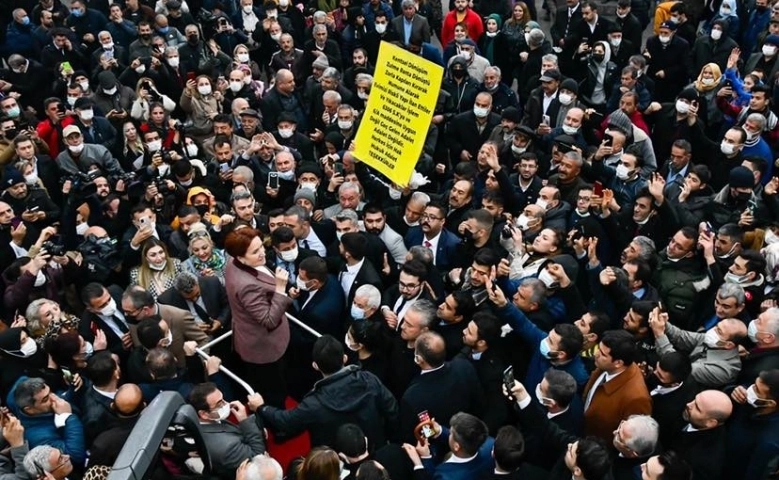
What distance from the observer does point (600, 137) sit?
30.5 ft

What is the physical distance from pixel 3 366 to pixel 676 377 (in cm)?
472

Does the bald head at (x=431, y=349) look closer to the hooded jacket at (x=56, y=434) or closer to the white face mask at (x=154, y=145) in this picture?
the hooded jacket at (x=56, y=434)

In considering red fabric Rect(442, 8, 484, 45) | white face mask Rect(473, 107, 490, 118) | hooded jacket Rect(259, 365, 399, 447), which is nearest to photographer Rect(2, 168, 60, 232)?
hooded jacket Rect(259, 365, 399, 447)

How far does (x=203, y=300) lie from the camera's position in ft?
20.3

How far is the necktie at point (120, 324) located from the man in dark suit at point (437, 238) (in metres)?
2.58

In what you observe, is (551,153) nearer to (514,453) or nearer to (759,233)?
(759,233)

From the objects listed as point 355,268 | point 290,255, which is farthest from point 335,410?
point 290,255

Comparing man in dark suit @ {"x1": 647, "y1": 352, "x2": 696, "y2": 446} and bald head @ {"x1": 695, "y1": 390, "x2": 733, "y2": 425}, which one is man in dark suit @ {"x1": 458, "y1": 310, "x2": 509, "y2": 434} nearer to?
man in dark suit @ {"x1": 647, "y1": 352, "x2": 696, "y2": 446}

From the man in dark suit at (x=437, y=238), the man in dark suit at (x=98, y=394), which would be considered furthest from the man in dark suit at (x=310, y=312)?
the man in dark suit at (x=98, y=394)

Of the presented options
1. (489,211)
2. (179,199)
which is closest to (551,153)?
(489,211)

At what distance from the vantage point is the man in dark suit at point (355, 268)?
20.8 feet

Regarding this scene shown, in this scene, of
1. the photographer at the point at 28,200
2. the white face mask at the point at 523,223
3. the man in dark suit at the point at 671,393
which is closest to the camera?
the man in dark suit at the point at 671,393

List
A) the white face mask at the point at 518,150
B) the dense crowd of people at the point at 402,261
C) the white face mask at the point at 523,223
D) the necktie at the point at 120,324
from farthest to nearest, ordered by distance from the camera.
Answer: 1. the white face mask at the point at 518,150
2. the white face mask at the point at 523,223
3. the necktie at the point at 120,324
4. the dense crowd of people at the point at 402,261

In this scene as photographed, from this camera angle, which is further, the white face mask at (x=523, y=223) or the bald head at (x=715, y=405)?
the white face mask at (x=523, y=223)
